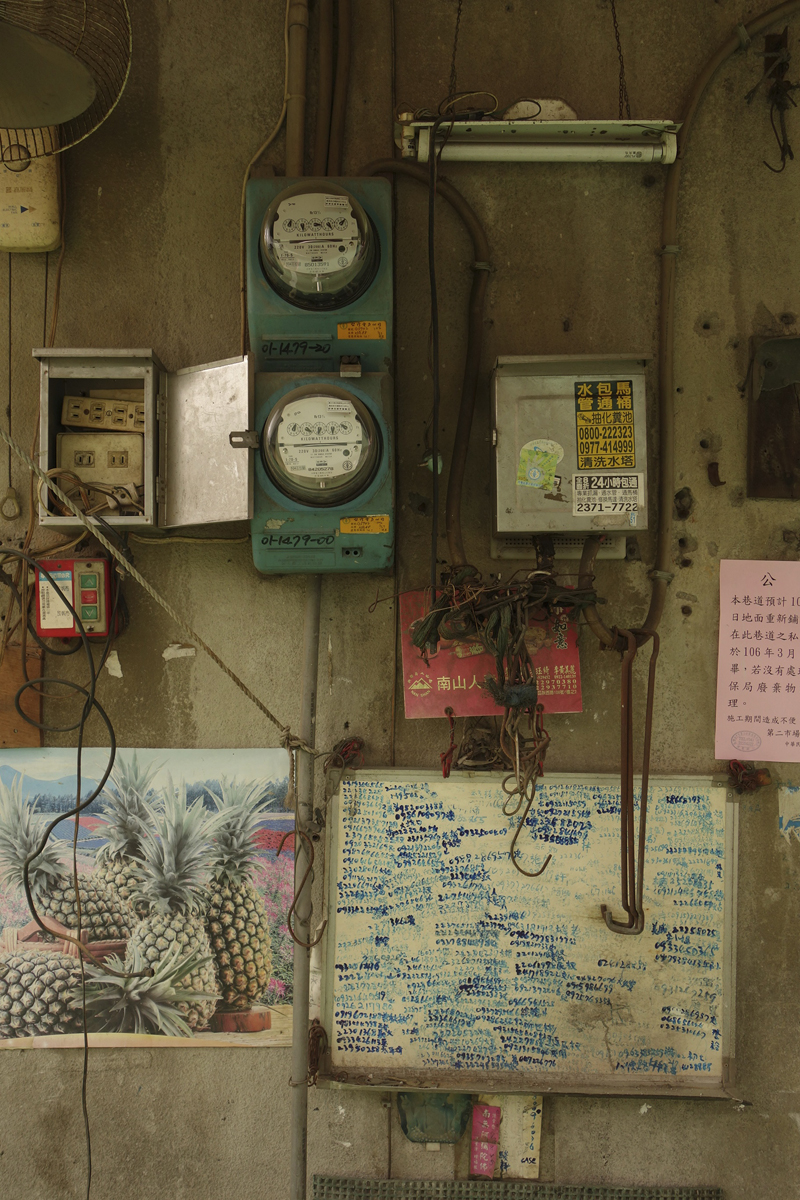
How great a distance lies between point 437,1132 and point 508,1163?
167 millimetres

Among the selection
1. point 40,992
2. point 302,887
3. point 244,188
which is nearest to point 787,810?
point 302,887

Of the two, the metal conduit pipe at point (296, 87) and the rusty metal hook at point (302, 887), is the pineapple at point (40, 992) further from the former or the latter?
the metal conduit pipe at point (296, 87)

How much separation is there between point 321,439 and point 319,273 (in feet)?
1.02

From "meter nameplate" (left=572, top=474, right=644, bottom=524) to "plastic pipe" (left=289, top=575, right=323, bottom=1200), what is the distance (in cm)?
56

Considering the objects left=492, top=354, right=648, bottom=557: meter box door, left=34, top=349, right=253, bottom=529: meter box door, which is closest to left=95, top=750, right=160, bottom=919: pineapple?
left=34, top=349, right=253, bottom=529: meter box door

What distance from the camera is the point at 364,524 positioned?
136 cm

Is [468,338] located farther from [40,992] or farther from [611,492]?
[40,992]

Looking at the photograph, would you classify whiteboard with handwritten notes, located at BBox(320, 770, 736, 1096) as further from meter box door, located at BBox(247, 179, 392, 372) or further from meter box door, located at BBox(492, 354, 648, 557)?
meter box door, located at BBox(247, 179, 392, 372)

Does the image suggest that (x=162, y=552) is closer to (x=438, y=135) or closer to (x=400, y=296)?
(x=400, y=296)

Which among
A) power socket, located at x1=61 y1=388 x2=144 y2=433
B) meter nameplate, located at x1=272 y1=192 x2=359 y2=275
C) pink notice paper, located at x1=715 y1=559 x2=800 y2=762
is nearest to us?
meter nameplate, located at x1=272 y1=192 x2=359 y2=275

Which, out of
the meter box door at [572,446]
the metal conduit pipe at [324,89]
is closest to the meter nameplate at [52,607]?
the meter box door at [572,446]

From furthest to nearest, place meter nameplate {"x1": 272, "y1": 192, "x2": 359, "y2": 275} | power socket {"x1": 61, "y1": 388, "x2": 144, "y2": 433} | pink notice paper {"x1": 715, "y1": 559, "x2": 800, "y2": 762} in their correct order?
pink notice paper {"x1": 715, "y1": 559, "x2": 800, "y2": 762} < power socket {"x1": 61, "y1": 388, "x2": 144, "y2": 433} < meter nameplate {"x1": 272, "y1": 192, "x2": 359, "y2": 275}

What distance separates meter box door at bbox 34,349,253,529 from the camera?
1.37 meters

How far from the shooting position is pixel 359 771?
1.51 meters
